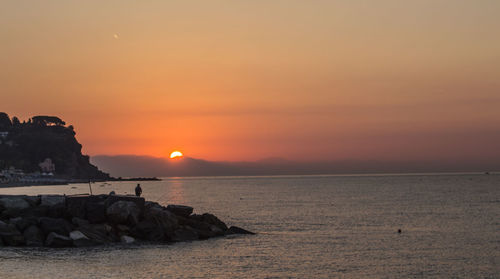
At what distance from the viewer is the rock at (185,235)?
45.2 metres

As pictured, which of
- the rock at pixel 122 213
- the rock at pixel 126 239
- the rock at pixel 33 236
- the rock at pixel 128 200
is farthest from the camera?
the rock at pixel 128 200

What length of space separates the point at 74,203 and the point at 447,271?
29393mm

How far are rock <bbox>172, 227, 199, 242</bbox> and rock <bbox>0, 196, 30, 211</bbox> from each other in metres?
13.2

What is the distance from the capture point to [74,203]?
4603 centimetres

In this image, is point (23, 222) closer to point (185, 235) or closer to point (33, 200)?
point (33, 200)

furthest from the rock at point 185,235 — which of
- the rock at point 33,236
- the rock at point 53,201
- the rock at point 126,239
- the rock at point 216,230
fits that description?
the rock at point 33,236

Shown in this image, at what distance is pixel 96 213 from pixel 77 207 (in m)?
1.91

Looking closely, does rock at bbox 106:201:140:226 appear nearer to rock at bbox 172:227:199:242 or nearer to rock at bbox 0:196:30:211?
rock at bbox 172:227:199:242

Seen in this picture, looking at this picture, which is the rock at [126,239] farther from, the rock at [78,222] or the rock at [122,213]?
the rock at [78,222]

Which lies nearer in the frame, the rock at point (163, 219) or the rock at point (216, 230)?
the rock at point (163, 219)

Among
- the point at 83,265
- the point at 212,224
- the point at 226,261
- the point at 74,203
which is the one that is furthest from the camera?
the point at 212,224

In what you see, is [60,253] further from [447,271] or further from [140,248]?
[447,271]

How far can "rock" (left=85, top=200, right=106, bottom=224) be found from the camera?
148ft

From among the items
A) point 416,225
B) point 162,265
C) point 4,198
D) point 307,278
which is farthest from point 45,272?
point 416,225
